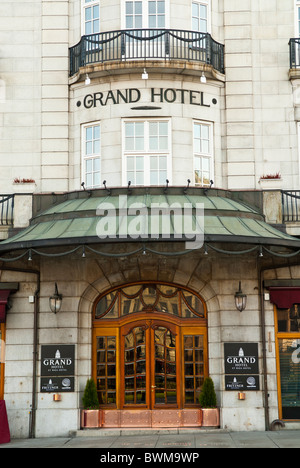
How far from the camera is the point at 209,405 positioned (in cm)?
1841

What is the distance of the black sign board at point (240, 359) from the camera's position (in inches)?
736

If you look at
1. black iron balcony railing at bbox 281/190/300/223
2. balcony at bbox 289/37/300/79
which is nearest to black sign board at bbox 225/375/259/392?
black iron balcony railing at bbox 281/190/300/223

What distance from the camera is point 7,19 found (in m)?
21.1

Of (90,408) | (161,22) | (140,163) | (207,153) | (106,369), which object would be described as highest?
(161,22)

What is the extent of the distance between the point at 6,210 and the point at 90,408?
5847 mm

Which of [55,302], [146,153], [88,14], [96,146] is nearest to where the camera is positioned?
[55,302]

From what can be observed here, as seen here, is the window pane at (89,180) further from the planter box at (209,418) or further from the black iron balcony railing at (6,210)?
the planter box at (209,418)

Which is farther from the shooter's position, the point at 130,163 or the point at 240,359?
the point at 130,163

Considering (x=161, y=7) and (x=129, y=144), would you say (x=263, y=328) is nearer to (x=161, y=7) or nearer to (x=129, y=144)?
(x=129, y=144)

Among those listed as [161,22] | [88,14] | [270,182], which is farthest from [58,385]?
[88,14]

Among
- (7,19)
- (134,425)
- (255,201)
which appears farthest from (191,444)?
(7,19)

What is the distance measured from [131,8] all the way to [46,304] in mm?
8606

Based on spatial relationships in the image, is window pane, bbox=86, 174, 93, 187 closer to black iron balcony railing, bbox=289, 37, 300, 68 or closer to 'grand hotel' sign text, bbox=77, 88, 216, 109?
'grand hotel' sign text, bbox=77, 88, 216, 109
